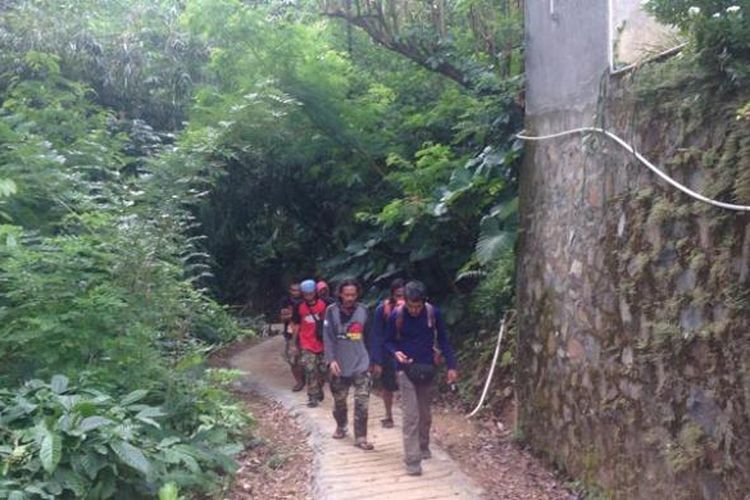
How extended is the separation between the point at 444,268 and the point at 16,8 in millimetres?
8936

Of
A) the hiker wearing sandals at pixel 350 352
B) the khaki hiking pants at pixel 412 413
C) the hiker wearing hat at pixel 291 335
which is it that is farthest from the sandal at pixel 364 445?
the hiker wearing hat at pixel 291 335

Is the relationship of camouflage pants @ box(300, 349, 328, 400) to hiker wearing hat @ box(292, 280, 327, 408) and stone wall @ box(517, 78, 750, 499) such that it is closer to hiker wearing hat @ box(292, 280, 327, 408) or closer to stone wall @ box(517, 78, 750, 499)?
hiker wearing hat @ box(292, 280, 327, 408)

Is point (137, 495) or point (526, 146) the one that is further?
point (526, 146)

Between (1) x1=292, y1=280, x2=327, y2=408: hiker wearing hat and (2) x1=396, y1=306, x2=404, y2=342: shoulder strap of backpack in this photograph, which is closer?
(2) x1=396, y1=306, x2=404, y2=342: shoulder strap of backpack

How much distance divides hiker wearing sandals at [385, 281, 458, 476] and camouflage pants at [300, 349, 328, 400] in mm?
2078

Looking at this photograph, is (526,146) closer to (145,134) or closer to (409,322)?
(409,322)

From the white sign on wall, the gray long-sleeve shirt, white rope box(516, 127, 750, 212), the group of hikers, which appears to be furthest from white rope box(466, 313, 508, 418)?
the white sign on wall

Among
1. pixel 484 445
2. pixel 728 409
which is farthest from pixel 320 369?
pixel 728 409

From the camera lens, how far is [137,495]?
19.7ft

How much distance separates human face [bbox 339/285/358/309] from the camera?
26.5ft

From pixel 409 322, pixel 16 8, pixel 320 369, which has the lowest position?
pixel 320 369

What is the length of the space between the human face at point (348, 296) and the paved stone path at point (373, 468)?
1.33 m

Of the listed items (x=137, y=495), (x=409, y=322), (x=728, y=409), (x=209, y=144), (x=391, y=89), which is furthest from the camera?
(x=391, y=89)

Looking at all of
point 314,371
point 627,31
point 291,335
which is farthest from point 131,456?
point 291,335
